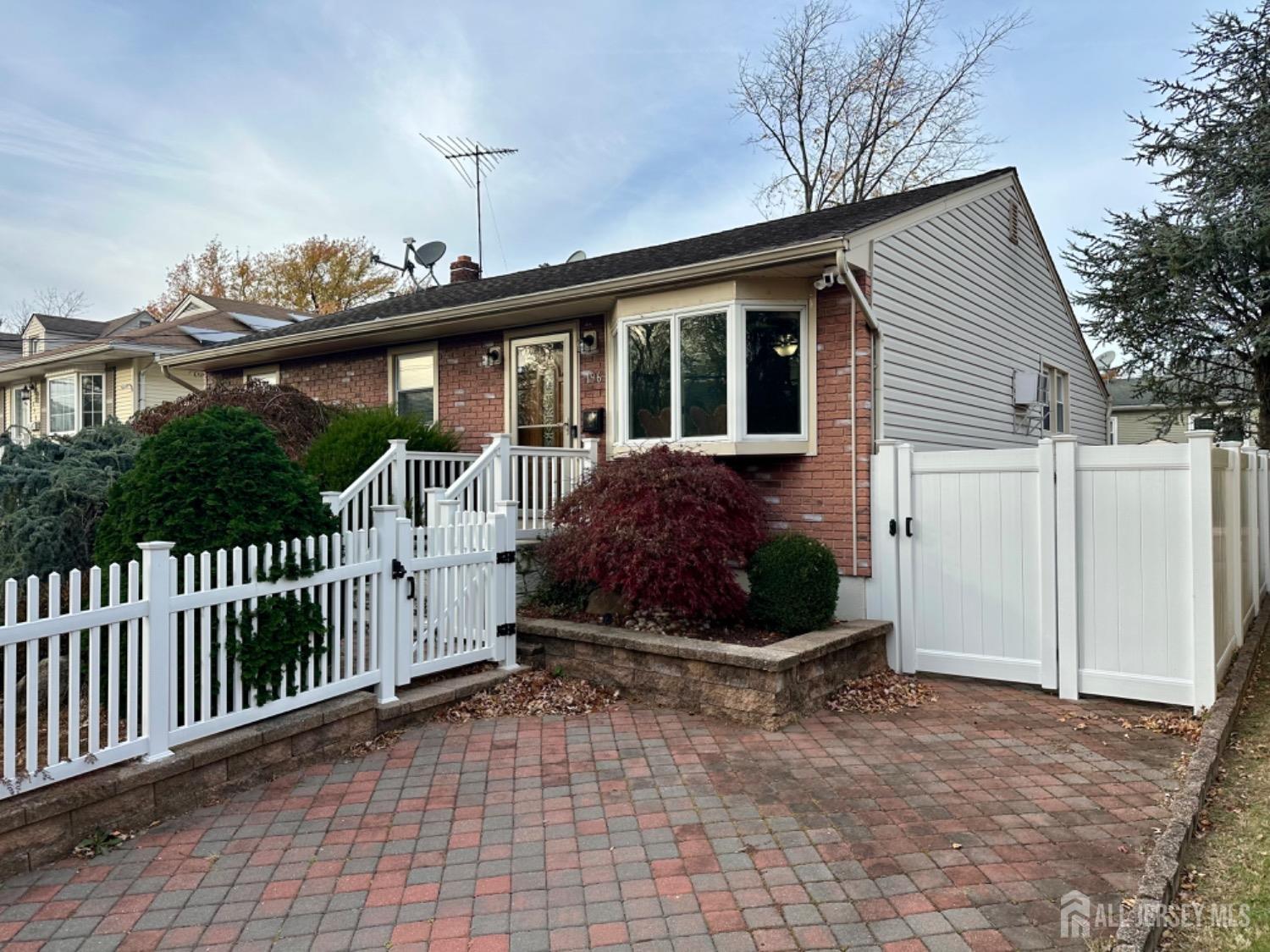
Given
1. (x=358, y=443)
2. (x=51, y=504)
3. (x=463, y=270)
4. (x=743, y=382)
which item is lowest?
(x=51, y=504)

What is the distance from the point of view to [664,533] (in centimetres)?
565

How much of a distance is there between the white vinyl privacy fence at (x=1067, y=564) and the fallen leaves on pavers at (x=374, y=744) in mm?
3941

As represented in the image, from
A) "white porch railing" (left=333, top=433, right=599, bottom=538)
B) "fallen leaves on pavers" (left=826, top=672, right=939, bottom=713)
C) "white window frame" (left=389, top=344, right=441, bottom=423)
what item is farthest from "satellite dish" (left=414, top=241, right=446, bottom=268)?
"fallen leaves on pavers" (left=826, top=672, right=939, bottom=713)

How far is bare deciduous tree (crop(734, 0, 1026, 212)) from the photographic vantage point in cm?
1908

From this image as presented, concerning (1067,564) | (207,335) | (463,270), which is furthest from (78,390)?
(1067,564)

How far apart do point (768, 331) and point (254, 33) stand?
7.32 m

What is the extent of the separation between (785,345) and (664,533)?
2442mm

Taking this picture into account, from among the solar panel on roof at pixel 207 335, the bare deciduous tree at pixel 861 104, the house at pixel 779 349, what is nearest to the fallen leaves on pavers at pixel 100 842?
the house at pixel 779 349

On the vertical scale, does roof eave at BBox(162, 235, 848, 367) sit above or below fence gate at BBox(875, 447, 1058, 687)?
above

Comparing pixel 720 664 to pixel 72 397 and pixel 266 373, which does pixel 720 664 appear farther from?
pixel 72 397

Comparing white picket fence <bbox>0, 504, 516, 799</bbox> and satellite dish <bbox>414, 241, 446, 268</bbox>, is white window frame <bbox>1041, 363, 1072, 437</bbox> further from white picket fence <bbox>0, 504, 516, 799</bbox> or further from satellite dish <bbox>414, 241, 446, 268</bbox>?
satellite dish <bbox>414, 241, 446, 268</bbox>

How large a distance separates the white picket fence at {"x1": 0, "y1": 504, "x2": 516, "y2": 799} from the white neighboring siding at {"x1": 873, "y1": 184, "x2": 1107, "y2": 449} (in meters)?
4.06

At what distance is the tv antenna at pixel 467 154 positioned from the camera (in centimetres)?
1736

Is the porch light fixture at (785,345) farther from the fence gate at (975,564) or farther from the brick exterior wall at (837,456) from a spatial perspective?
the fence gate at (975,564)
